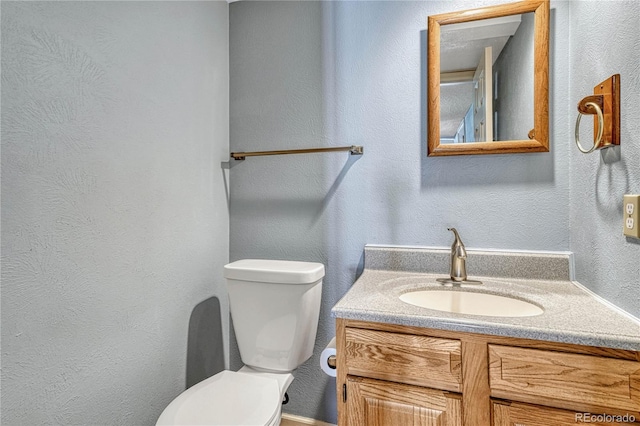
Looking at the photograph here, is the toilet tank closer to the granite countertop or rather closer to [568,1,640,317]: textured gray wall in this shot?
the granite countertop

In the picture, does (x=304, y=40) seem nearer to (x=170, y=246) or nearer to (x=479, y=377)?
(x=170, y=246)

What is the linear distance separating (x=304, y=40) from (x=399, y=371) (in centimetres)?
153

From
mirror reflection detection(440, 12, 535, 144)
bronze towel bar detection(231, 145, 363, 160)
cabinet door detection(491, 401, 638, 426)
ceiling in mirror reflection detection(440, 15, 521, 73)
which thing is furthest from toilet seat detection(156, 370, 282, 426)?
ceiling in mirror reflection detection(440, 15, 521, 73)

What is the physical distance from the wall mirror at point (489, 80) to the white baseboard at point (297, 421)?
55.6 inches

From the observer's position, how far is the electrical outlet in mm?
826

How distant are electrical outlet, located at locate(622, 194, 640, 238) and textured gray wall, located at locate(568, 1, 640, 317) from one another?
2 centimetres

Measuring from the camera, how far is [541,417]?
824 millimetres

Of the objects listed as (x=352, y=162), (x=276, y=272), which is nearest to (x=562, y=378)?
(x=276, y=272)

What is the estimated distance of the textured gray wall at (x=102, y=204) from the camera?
921 millimetres

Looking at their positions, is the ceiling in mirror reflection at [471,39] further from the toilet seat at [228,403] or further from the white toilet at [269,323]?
the toilet seat at [228,403]

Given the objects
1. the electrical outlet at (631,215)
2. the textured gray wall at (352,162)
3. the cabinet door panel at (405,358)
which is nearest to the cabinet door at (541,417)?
the cabinet door panel at (405,358)

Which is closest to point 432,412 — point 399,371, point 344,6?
point 399,371

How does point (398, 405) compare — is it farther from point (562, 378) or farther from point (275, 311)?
point (275, 311)

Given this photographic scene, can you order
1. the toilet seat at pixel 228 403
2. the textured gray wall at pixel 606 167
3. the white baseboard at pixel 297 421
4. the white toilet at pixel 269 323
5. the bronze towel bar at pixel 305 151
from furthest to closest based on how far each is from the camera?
the white baseboard at pixel 297 421 → the bronze towel bar at pixel 305 151 → the white toilet at pixel 269 323 → the toilet seat at pixel 228 403 → the textured gray wall at pixel 606 167
